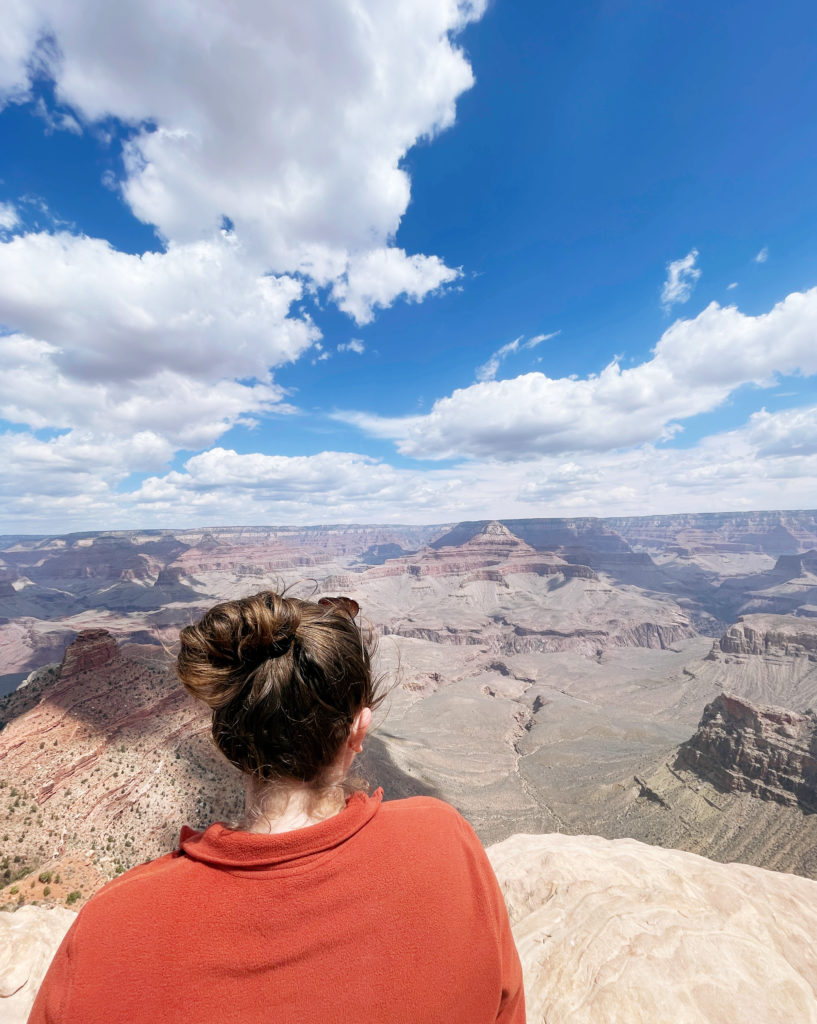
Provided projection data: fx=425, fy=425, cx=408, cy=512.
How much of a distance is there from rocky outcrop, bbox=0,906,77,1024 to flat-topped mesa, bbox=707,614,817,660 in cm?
7679

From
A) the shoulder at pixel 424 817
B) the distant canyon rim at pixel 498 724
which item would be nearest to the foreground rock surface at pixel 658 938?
the distant canyon rim at pixel 498 724

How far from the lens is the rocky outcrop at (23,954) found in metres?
6.63

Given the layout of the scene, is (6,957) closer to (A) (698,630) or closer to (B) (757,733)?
(B) (757,733)

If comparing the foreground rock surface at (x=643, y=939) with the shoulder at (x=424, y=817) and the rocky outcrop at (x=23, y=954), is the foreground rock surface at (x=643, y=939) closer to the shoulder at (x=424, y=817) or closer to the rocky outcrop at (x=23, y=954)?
the rocky outcrop at (x=23, y=954)

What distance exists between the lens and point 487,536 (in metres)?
160

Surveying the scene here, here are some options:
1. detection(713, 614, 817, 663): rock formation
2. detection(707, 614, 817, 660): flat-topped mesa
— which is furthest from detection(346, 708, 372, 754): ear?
detection(707, 614, 817, 660): flat-topped mesa

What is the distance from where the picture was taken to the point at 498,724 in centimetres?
4641

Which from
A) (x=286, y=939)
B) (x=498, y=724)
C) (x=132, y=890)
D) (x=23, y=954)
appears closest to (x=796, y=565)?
(x=498, y=724)

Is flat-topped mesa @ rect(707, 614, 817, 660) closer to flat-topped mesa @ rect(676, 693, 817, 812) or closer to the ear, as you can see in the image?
flat-topped mesa @ rect(676, 693, 817, 812)

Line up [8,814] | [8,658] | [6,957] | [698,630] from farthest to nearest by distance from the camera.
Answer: [698,630]
[8,658]
[8,814]
[6,957]

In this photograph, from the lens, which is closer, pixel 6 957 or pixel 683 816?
pixel 6 957

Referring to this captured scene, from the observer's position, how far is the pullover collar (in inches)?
50.0

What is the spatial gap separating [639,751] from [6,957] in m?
41.2

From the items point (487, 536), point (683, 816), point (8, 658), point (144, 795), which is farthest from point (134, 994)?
point (487, 536)
